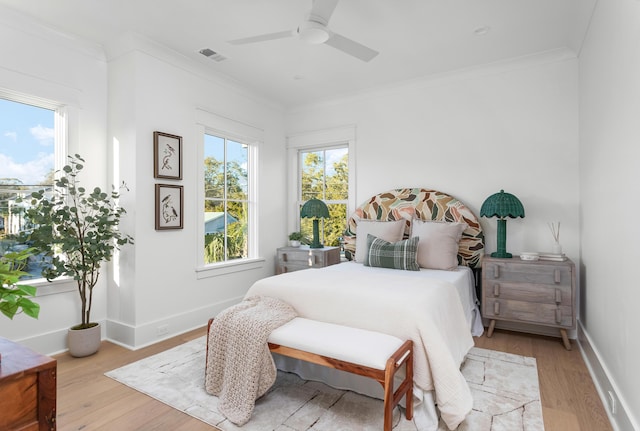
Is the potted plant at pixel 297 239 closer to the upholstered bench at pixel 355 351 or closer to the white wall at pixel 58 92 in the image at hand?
the white wall at pixel 58 92

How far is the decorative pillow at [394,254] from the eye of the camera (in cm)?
330

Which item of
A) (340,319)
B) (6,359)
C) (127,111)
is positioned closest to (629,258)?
(340,319)

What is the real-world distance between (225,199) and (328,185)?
1387mm

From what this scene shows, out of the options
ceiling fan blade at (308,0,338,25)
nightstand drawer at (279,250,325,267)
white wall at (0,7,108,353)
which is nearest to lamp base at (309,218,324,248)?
nightstand drawer at (279,250,325,267)

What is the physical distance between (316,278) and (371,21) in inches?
82.3

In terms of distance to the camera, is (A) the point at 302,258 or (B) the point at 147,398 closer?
(B) the point at 147,398

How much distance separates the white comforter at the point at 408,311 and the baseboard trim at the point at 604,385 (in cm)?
71

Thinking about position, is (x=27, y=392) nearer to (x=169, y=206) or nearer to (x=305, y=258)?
(x=169, y=206)

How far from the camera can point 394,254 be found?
3.36m

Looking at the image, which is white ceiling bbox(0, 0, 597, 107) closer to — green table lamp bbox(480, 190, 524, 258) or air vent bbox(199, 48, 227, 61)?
air vent bbox(199, 48, 227, 61)

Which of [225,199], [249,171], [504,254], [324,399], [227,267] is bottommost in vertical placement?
[324,399]

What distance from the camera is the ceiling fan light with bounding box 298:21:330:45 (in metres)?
2.28

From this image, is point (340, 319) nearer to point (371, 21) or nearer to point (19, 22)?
point (371, 21)

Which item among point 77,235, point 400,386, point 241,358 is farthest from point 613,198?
point 77,235
